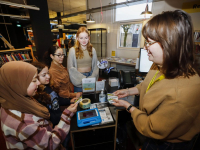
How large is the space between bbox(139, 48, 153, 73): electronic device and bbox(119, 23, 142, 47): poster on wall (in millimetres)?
2433

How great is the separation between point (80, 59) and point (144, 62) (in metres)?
1.36

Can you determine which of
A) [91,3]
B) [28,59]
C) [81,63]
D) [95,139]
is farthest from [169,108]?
[91,3]

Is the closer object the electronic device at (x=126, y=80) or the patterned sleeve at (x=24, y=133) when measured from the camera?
the patterned sleeve at (x=24, y=133)

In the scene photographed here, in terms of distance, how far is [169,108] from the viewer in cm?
66

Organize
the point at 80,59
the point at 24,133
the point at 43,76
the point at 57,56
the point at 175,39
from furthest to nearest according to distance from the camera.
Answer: the point at 80,59 < the point at 57,56 < the point at 43,76 < the point at 24,133 < the point at 175,39

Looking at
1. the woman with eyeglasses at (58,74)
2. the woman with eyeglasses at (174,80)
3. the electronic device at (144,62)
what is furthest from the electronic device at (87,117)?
the electronic device at (144,62)

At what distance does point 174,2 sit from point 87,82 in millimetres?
3948

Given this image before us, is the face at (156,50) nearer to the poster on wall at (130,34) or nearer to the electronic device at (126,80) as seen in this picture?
the electronic device at (126,80)

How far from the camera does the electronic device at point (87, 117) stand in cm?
109

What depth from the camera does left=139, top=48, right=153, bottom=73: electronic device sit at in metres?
2.11

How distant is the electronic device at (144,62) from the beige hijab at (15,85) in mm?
1966

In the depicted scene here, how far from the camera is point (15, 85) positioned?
821 mm

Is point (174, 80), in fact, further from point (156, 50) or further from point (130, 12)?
point (130, 12)

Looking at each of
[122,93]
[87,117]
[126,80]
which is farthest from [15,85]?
[126,80]
